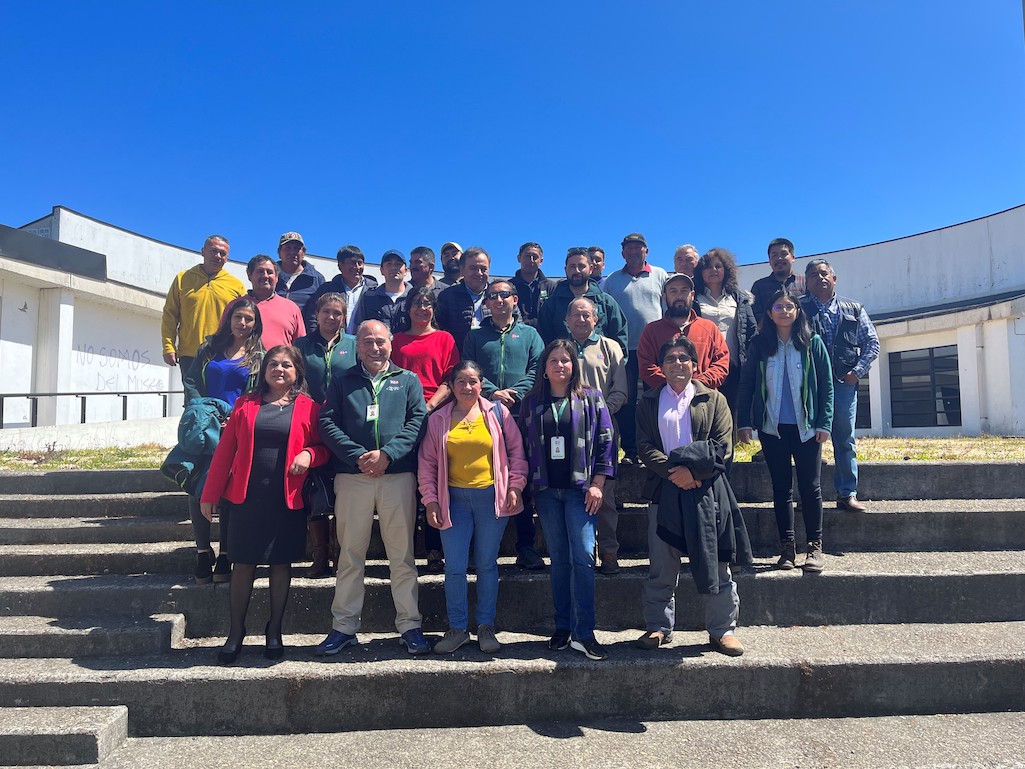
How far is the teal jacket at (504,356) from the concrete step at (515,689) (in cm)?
181

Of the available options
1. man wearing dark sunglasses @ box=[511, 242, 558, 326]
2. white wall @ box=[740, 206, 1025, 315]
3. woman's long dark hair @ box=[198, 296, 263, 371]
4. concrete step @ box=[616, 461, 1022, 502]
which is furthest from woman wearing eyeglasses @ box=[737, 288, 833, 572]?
white wall @ box=[740, 206, 1025, 315]

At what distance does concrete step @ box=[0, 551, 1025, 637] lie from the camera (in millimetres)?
4430

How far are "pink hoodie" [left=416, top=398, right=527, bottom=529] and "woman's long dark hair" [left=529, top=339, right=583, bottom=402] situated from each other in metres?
0.25

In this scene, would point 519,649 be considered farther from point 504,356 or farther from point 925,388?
point 925,388

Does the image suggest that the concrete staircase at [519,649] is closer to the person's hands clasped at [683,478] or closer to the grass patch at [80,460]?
the person's hands clasped at [683,478]

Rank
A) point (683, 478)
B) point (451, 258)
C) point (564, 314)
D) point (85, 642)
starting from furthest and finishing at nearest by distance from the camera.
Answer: point (451, 258) < point (564, 314) < point (85, 642) < point (683, 478)

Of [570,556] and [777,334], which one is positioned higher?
[777,334]

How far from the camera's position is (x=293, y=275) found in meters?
6.49

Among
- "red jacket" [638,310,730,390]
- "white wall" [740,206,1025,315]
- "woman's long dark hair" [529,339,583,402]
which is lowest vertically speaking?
"woman's long dark hair" [529,339,583,402]

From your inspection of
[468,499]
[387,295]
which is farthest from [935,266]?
[468,499]

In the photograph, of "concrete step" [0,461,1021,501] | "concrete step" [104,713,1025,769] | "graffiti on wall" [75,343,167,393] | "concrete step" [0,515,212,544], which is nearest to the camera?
"concrete step" [104,713,1025,769]

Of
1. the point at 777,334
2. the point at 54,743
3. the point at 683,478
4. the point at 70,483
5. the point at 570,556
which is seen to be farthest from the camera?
the point at 70,483

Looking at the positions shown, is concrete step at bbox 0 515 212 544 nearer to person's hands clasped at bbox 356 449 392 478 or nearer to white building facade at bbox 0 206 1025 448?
person's hands clasped at bbox 356 449 392 478

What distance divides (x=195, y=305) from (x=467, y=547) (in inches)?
137
